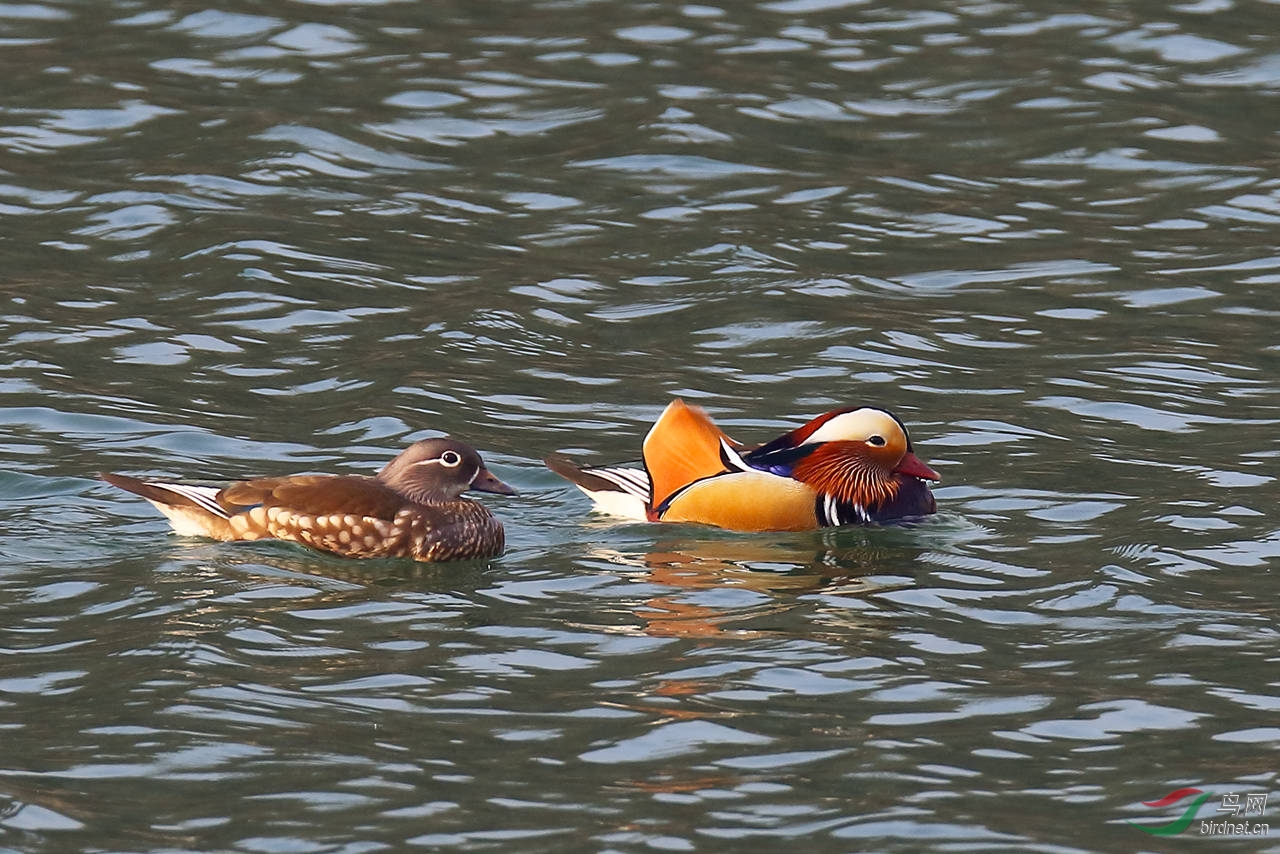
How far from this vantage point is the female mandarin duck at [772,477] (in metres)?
11.9

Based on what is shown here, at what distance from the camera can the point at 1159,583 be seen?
10.5 meters

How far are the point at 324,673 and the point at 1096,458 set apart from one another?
5.47m

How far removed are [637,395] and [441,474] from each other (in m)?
2.84

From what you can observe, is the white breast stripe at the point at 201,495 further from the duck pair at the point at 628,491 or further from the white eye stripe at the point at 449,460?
the white eye stripe at the point at 449,460

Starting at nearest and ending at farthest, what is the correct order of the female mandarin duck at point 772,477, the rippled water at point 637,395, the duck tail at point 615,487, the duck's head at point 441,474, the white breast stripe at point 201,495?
the rippled water at point 637,395 → the white breast stripe at point 201,495 → the duck's head at point 441,474 → the female mandarin duck at point 772,477 → the duck tail at point 615,487

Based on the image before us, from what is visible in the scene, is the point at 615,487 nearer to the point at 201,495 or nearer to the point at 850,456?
the point at 850,456

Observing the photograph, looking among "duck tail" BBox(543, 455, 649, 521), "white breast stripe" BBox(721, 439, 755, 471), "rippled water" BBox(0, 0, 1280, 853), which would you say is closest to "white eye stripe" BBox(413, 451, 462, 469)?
"rippled water" BBox(0, 0, 1280, 853)

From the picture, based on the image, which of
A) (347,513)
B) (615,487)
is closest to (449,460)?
(347,513)

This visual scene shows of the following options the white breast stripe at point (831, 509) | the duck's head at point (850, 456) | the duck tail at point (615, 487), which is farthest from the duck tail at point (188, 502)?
the white breast stripe at point (831, 509)

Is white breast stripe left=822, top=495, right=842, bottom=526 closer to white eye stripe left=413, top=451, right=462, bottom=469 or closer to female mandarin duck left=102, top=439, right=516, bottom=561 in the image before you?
female mandarin duck left=102, top=439, right=516, bottom=561

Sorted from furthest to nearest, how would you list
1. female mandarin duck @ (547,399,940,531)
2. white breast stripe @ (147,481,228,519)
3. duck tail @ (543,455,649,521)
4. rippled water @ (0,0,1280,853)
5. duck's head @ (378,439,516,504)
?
duck tail @ (543,455,649,521), female mandarin duck @ (547,399,940,531), duck's head @ (378,439,516,504), white breast stripe @ (147,481,228,519), rippled water @ (0,0,1280,853)

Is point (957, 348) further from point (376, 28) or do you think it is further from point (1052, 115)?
point (376, 28)

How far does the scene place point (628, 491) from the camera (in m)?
12.0

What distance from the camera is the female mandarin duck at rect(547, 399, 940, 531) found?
11867 mm
